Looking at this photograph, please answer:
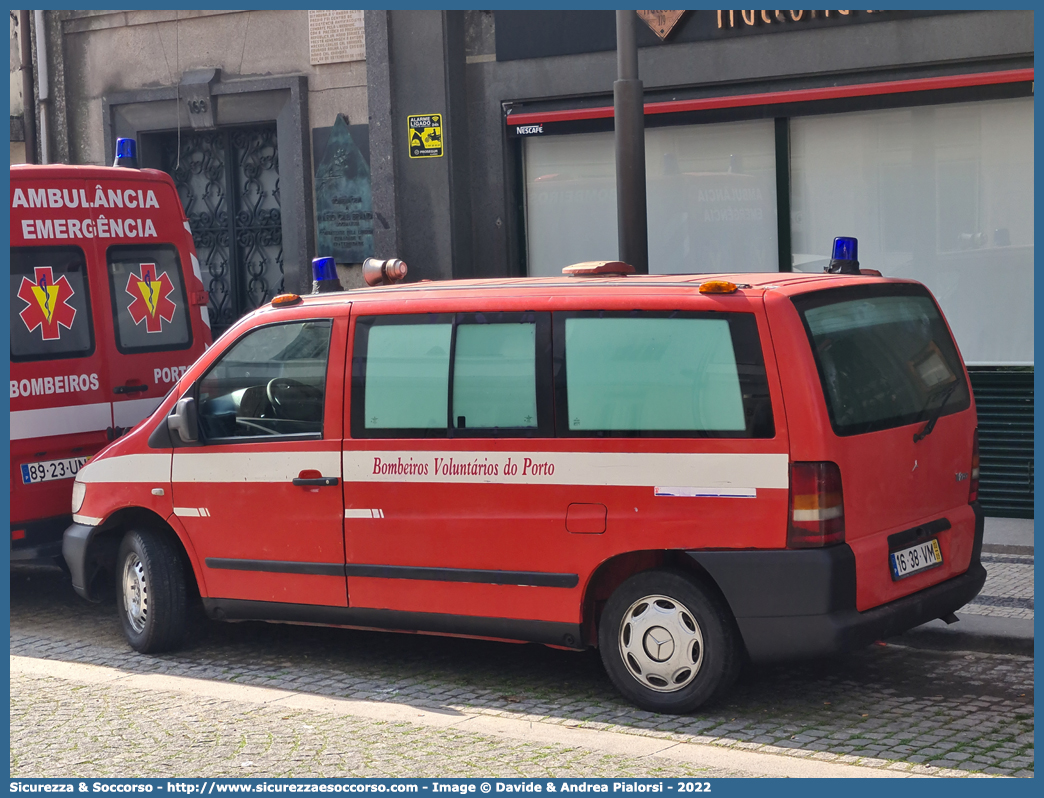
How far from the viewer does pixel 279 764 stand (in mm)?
4965

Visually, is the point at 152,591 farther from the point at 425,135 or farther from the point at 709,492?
the point at 425,135

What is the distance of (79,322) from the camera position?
807 cm

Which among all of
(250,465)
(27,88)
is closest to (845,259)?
(250,465)

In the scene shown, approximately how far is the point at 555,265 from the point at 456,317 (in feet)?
19.2

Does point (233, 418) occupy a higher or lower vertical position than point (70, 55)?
lower

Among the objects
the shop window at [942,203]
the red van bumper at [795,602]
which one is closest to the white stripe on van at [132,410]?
the red van bumper at [795,602]

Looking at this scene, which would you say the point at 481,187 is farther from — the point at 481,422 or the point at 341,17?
the point at 481,422

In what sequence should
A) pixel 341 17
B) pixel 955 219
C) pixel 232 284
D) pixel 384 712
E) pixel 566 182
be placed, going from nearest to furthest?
pixel 384 712 < pixel 955 219 < pixel 566 182 < pixel 341 17 < pixel 232 284

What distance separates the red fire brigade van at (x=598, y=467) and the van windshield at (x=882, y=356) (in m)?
0.01

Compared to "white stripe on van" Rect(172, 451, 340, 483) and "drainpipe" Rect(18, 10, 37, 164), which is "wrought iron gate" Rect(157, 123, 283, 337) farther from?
"white stripe on van" Rect(172, 451, 340, 483)

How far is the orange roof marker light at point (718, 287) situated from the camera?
5.48m

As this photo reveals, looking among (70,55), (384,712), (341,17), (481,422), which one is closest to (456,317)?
(481,422)

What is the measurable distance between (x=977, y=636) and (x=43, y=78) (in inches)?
451

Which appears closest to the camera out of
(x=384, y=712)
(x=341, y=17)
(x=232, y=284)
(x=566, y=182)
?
(x=384, y=712)
